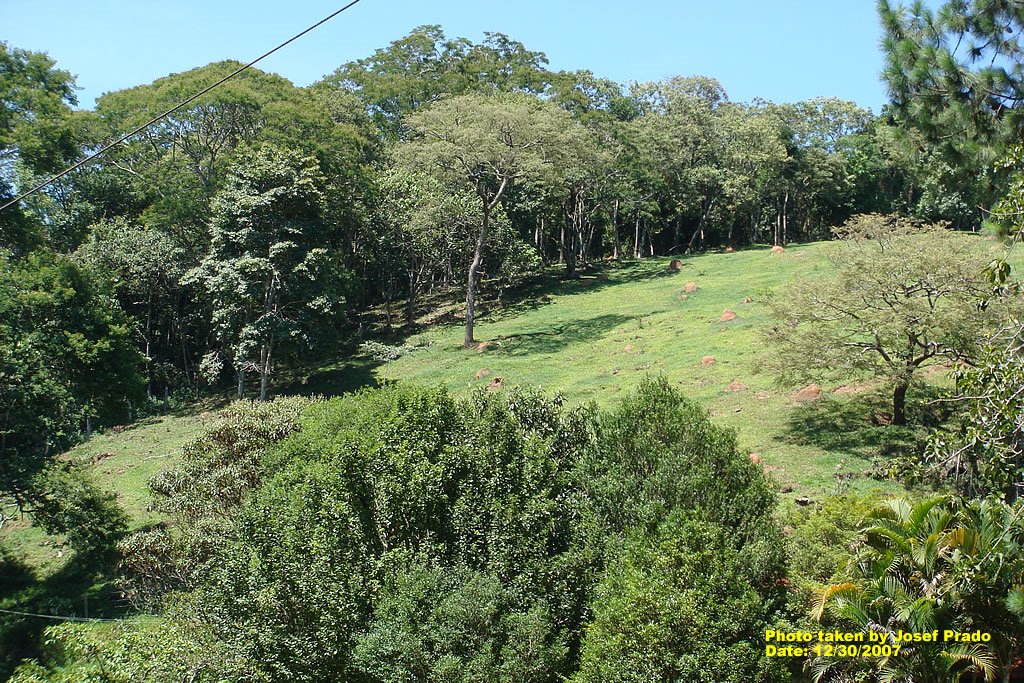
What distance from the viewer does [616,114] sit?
58.0 meters

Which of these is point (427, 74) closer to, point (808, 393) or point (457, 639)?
point (808, 393)

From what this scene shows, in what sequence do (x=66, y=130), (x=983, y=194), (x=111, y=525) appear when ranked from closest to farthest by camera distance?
(x=983, y=194)
(x=111, y=525)
(x=66, y=130)

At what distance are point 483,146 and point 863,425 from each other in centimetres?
2062

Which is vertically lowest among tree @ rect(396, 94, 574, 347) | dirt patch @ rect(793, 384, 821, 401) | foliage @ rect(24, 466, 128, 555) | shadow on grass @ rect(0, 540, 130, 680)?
shadow on grass @ rect(0, 540, 130, 680)

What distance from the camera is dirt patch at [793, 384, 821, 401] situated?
23.8m

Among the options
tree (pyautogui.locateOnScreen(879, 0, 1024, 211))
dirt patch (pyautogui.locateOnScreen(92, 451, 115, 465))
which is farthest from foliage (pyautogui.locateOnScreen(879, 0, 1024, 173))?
dirt patch (pyautogui.locateOnScreen(92, 451, 115, 465))

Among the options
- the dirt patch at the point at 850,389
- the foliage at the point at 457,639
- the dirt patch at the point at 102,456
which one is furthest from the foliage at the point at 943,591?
the dirt patch at the point at 102,456

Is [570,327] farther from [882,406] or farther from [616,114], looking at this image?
[616,114]

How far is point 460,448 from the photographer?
48.6ft

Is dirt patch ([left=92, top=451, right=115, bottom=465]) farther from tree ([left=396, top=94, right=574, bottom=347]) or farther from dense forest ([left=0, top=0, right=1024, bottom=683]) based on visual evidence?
tree ([left=396, top=94, right=574, bottom=347])

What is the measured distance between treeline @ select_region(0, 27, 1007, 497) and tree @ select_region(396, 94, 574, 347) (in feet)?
0.35

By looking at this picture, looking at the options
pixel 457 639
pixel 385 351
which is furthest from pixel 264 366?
pixel 457 639

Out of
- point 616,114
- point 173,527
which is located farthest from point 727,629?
point 616,114

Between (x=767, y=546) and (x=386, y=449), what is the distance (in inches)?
276
